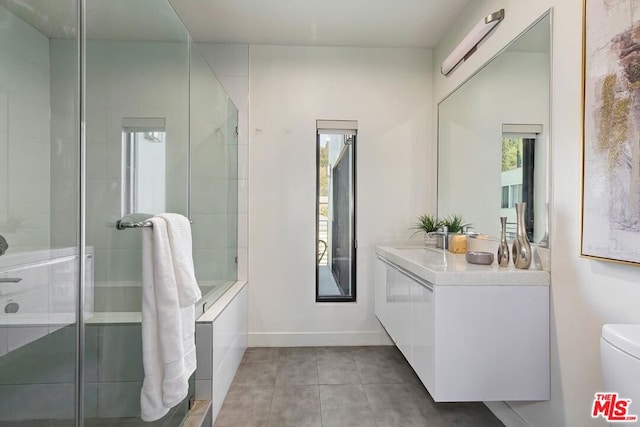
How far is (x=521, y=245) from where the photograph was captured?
172 cm

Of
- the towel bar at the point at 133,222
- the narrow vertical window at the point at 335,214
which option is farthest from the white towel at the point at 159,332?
the narrow vertical window at the point at 335,214

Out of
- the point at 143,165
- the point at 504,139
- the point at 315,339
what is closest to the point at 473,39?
the point at 504,139

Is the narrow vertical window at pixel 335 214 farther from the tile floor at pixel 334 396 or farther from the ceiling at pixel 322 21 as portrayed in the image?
the ceiling at pixel 322 21

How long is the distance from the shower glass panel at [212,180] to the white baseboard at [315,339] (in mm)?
574

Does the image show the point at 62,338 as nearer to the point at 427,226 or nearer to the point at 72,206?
the point at 72,206

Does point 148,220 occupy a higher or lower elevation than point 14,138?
lower

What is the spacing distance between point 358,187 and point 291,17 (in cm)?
139

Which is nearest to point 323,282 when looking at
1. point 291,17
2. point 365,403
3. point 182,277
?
point 365,403

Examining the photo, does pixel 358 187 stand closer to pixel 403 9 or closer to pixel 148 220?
pixel 403 9

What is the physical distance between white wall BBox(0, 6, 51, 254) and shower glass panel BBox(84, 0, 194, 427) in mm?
113

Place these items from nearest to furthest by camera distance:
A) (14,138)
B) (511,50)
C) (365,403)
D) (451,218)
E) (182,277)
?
1. (14,138)
2. (182,277)
3. (511,50)
4. (365,403)
5. (451,218)

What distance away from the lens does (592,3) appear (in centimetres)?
134

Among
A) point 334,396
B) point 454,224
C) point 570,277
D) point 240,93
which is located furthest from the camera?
point 240,93

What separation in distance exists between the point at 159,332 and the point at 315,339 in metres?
1.88
